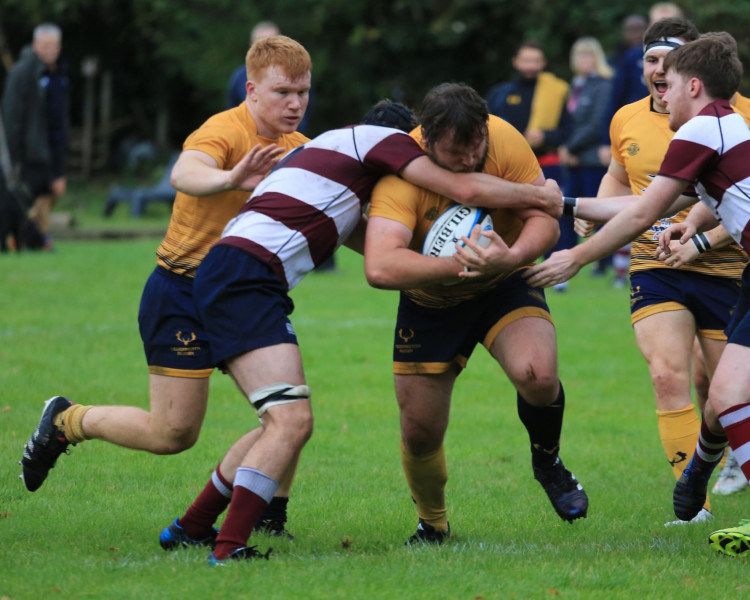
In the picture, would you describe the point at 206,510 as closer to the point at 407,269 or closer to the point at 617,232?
the point at 407,269

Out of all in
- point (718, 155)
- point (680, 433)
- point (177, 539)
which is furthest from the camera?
point (680, 433)

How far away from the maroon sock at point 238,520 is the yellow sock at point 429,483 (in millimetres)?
1047

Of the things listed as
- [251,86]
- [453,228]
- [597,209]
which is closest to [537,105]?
A: [597,209]

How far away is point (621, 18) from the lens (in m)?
28.7

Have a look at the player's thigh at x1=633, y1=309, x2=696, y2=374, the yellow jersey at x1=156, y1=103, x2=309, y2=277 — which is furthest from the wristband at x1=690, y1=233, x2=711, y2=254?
the yellow jersey at x1=156, y1=103, x2=309, y2=277

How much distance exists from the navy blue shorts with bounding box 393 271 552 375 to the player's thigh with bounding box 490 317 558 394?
0.05 m

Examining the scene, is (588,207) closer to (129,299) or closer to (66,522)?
(66,522)

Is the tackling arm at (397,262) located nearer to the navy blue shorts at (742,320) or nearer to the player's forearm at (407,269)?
the player's forearm at (407,269)

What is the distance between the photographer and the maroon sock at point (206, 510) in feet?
16.7

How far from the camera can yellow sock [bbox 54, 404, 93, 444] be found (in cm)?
555

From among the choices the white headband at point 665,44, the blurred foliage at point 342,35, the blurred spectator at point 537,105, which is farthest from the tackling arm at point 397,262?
the blurred foliage at point 342,35

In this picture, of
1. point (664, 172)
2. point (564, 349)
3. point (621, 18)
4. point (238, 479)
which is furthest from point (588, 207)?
point (621, 18)

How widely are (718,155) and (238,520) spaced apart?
2496 millimetres

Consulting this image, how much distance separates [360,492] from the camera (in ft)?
20.8
